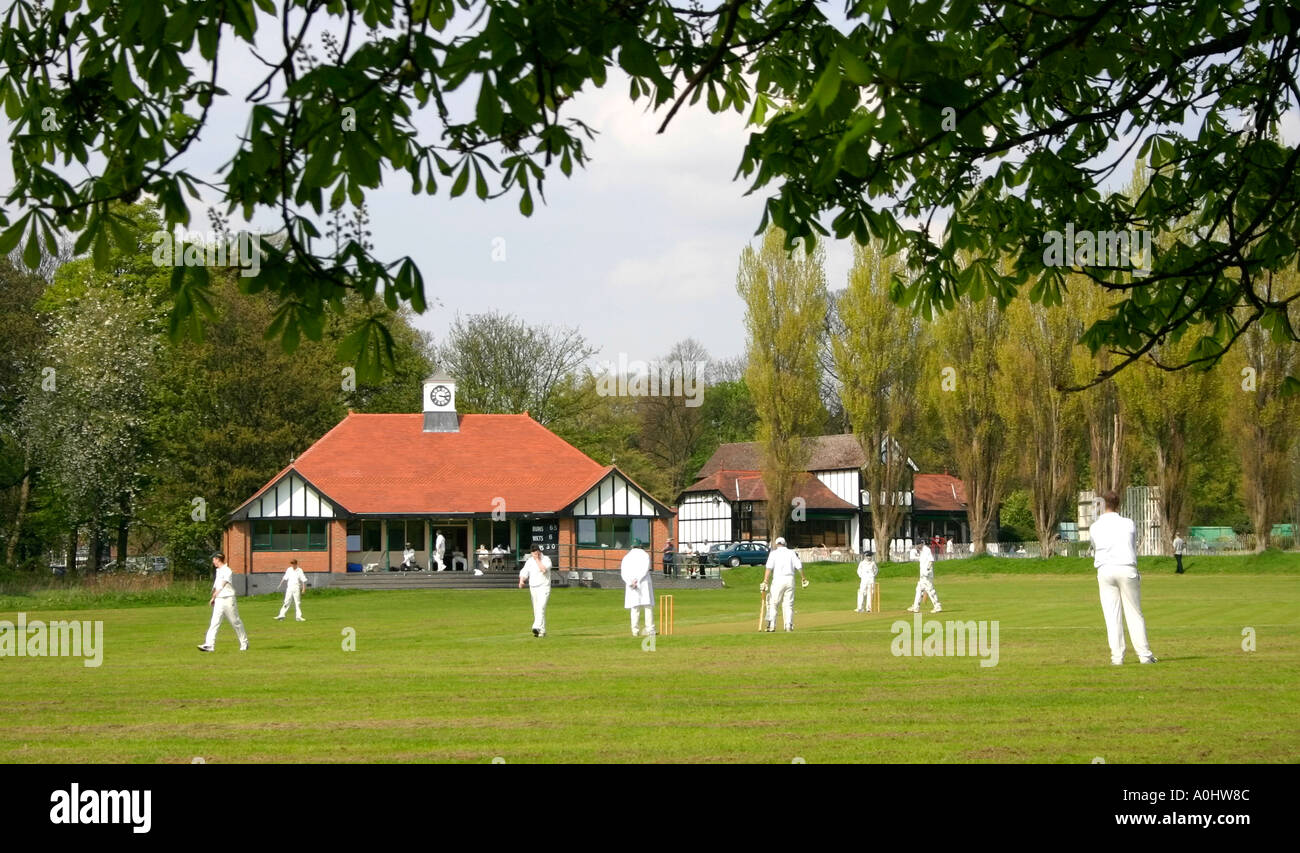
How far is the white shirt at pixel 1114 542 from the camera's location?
15.9m

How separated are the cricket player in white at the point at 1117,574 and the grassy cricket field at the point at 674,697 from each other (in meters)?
0.41

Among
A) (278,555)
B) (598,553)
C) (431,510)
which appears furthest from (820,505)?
(278,555)

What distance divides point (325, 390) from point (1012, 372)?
30.7 meters

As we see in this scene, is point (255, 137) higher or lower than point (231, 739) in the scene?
higher

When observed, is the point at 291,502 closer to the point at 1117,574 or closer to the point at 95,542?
the point at 95,542

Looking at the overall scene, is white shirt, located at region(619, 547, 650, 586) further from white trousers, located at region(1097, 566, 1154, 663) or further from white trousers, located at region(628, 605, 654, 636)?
white trousers, located at region(1097, 566, 1154, 663)

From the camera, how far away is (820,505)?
82688mm

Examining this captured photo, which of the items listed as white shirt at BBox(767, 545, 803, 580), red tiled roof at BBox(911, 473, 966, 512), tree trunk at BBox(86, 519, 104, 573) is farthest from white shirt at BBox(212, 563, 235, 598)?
red tiled roof at BBox(911, 473, 966, 512)

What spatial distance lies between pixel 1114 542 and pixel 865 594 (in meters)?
19.5

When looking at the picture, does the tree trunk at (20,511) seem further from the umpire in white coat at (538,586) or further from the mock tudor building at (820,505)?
the mock tudor building at (820,505)

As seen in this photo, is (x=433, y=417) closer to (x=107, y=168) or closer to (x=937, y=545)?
(x=937, y=545)

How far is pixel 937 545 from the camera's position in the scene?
78812 mm

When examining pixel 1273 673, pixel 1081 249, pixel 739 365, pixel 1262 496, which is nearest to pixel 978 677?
pixel 1273 673

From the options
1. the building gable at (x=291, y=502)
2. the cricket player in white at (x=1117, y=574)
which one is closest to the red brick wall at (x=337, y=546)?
the building gable at (x=291, y=502)
